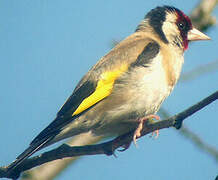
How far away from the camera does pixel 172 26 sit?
604 cm

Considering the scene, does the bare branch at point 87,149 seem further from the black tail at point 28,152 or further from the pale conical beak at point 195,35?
the pale conical beak at point 195,35

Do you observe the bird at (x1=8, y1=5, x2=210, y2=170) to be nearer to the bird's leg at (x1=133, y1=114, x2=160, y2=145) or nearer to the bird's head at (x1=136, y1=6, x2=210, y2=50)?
the bird's leg at (x1=133, y1=114, x2=160, y2=145)

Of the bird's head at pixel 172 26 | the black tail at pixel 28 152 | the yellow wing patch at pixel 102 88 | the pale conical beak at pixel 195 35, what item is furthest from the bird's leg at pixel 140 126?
the pale conical beak at pixel 195 35

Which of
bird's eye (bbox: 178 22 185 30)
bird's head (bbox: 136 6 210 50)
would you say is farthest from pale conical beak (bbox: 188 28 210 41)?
bird's eye (bbox: 178 22 185 30)

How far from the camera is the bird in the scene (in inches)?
179

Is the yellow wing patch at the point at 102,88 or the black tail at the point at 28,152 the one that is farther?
the yellow wing patch at the point at 102,88

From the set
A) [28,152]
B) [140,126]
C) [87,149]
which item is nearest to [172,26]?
[140,126]

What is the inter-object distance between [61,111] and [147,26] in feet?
7.29

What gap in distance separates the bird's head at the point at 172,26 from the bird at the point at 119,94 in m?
0.71

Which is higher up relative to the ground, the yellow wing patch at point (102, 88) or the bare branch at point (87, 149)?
the yellow wing patch at point (102, 88)

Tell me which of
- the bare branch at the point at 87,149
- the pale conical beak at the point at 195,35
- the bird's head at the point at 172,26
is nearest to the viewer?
the bare branch at the point at 87,149

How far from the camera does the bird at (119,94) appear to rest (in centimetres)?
455

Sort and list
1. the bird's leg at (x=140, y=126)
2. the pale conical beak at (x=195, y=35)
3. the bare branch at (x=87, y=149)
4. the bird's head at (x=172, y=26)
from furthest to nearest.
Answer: the pale conical beak at (x=195, y=35) < the bird's head at (x=172, y=26) < the bird's leg at (x=140, y=126) < the bare branch at (x=87, y=149)

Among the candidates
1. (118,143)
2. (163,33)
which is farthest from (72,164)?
(163,33)
